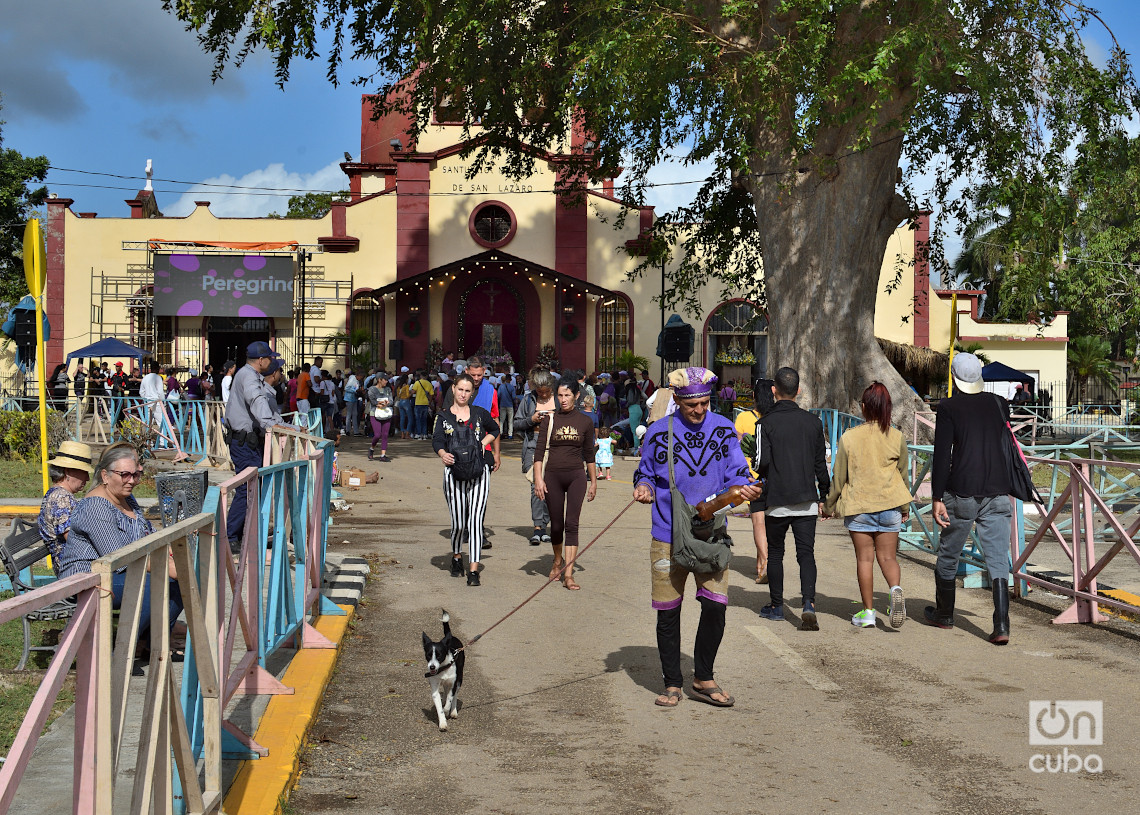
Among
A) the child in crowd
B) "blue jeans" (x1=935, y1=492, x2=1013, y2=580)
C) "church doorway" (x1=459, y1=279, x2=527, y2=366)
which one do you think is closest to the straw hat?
"blue jeans" (x1=935, y1=492, x2=1013, y2=580)

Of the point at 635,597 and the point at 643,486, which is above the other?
the point at 643,486

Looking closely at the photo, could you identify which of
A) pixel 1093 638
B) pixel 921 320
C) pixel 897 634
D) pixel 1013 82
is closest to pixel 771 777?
pixel 897 634

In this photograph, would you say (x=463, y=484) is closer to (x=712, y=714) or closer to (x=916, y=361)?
(x=712, y=714)

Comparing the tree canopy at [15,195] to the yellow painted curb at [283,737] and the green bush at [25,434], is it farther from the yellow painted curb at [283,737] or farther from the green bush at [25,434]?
the yellow painted curb at [283,737]

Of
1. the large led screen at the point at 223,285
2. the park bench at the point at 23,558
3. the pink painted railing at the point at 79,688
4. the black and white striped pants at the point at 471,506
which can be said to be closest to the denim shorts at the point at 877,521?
the black and white striped pants at the point at 471,506

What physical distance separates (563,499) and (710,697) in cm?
359

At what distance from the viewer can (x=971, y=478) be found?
7637mm

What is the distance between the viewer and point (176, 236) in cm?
3569

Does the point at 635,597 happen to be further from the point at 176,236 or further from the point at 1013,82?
the point at 176,236

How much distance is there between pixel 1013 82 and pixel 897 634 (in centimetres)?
1065

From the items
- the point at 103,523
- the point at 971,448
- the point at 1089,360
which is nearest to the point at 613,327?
the point at 1089,360

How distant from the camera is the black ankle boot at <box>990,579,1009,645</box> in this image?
7391 millimetres

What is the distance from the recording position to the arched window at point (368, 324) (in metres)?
35.0

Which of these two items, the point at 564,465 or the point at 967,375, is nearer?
the point at 967,375
